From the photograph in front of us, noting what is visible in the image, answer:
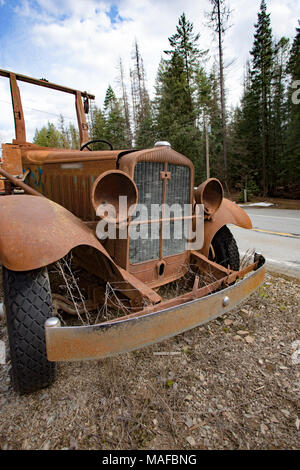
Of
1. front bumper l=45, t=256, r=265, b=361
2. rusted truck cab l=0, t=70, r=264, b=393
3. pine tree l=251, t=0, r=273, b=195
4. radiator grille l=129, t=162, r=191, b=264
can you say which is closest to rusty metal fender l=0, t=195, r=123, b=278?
rusted truck cab l=0, t=70, r=264, b=393

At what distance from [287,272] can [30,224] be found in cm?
340

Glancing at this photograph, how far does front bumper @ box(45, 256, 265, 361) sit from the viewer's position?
1369 millimetres

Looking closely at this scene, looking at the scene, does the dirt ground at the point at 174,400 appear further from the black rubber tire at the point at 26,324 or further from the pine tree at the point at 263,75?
the pine tree at the point at 263,75

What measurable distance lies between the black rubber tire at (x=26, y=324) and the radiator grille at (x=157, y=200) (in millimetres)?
844

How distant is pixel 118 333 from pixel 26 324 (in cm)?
56

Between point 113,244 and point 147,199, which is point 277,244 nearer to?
point 147,199

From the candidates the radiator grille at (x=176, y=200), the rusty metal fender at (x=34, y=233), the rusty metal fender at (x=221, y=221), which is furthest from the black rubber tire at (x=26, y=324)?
the rusty metal fender at (x=221, y=221)

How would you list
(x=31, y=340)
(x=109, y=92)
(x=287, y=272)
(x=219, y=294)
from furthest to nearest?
(x=109, y=92) < (x=287, y=272) < (x=219, y=294) < (x=31, y=340)

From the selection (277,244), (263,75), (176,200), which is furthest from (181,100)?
(176,200)

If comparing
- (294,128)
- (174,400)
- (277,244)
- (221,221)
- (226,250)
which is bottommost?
(174,400)

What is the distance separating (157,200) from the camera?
2.29 m

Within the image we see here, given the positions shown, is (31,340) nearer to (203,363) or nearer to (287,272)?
(203,363)

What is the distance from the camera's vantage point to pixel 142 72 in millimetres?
28422
